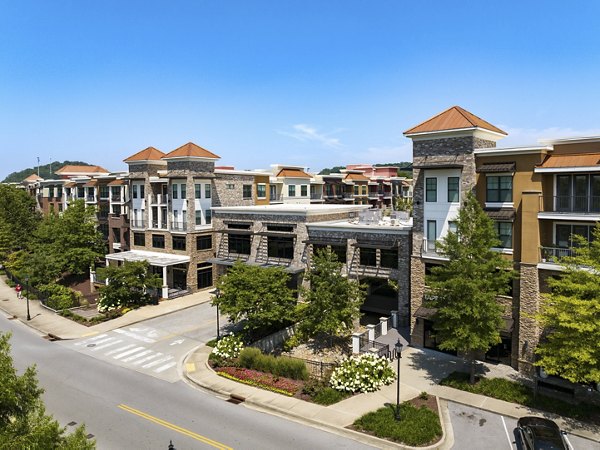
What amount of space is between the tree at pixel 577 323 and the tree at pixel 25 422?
17.8 meters

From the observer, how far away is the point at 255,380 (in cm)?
2308

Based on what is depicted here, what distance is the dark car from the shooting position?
15492mm

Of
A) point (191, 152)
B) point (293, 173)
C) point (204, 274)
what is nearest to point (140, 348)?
point (204, 274)

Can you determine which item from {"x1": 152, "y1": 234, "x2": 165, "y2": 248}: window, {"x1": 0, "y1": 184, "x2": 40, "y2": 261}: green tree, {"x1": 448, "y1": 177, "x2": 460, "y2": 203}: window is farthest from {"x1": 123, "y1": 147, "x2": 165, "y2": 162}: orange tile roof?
{"x1": 448, "y1": 177, "x2": 460, "y2": 203}: window

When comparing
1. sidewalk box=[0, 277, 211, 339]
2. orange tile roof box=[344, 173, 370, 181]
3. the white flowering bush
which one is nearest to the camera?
the white flowering bush

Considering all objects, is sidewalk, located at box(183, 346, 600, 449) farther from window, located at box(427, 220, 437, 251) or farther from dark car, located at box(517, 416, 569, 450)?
window, located at box(427, 220, 437, 251)

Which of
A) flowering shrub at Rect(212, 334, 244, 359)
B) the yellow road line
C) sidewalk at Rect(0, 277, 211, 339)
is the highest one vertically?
flowering shrub at Rect(212, 334, 244, 359)

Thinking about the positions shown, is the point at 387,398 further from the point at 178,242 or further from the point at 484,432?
the point at 178,242

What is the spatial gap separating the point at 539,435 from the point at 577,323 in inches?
189

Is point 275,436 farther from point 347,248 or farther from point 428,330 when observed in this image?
point 347,248

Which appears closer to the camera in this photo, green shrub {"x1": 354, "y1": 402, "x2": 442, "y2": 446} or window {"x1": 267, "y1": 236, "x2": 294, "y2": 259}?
green shrub {"x1": 354, "y1": 402, "x2": 442, "y2": 446}

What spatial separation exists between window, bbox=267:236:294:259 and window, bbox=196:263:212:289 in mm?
9060

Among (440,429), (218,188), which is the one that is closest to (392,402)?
(440,429)

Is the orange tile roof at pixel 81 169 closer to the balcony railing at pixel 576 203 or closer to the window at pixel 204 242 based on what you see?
the window at pixel 204 242
